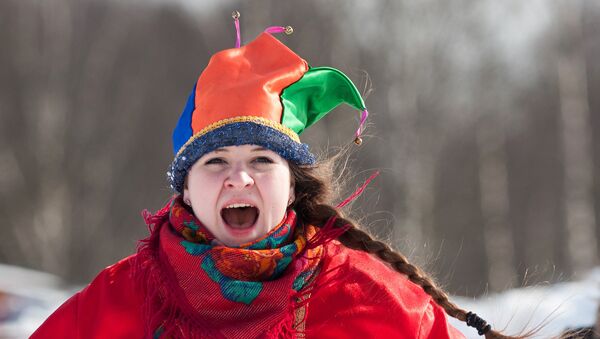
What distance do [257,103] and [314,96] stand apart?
0.29 meters

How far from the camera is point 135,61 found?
14.1 metres

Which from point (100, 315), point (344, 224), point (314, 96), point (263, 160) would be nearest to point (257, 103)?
point (263, 160)

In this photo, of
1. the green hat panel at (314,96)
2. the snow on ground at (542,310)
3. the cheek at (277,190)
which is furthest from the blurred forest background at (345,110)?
the cheek at (277,190)

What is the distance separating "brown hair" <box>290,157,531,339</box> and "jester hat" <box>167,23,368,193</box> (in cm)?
8

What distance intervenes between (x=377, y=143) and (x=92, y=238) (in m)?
4.38

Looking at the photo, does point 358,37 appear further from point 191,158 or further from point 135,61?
point 191,158

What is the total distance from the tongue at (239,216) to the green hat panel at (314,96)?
0.30 m

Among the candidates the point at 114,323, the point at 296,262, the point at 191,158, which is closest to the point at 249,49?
the point at 191,158

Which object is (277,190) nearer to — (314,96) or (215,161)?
(215,161)

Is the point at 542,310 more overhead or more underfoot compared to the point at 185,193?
more underfoot

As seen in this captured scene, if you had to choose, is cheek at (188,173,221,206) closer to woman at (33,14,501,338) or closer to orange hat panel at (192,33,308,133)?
woman at (33,14,501,338)

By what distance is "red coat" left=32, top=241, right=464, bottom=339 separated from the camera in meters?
2.79

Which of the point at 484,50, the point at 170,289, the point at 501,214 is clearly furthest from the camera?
the point at 501,214

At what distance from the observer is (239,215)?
2.81 meters
